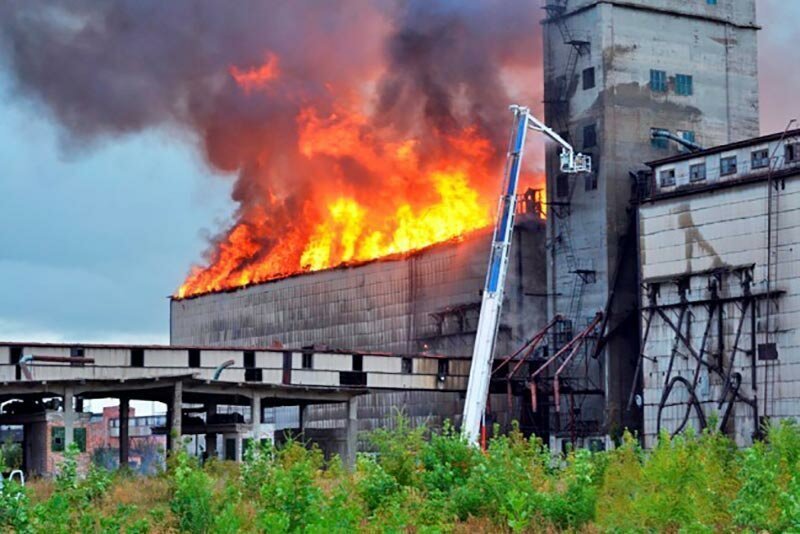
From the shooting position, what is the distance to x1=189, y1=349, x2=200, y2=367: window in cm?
7412

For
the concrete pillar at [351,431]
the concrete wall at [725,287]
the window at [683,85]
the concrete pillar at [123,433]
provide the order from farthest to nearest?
1. the window at [683,85]
2. the concrete pillar at [351,431]
3. the concrete wall at [725,287]
4. the concrete pillar at [123,433]

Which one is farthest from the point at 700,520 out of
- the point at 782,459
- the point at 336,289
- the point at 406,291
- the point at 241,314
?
the point at 241,314

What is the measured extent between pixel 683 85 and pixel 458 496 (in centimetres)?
5197

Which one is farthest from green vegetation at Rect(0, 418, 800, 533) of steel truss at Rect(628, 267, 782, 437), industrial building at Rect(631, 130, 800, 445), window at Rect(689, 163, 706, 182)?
window at Rect(689, 163, 706, 182)

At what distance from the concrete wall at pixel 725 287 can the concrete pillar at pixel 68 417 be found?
26667mm

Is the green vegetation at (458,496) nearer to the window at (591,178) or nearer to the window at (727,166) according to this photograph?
the window at (727,166)

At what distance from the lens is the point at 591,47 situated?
268 ft

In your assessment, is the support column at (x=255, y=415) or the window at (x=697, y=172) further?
the window at (x=697, y=172)

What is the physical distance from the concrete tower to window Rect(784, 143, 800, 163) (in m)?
11.0

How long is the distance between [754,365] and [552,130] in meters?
19.4

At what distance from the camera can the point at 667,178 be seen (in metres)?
74.8

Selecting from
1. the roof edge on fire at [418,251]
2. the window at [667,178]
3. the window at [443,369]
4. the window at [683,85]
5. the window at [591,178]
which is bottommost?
the window at [443,369]

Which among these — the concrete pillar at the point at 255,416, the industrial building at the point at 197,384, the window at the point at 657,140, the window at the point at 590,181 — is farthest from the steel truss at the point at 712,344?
the concrete pillar at the point at 255,416

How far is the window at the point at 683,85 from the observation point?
82688 millimetres
